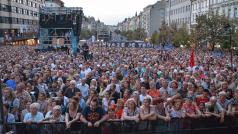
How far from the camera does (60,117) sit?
827cm

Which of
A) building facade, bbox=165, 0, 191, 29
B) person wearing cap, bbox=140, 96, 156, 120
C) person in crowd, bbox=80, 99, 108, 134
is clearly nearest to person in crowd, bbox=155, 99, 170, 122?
person wearing cap, bbox=140, 96, 156, 120

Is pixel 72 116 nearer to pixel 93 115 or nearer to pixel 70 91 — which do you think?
pixel 93 115

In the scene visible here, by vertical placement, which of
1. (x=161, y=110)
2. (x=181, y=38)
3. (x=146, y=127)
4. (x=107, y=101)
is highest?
(x=181, y=38)

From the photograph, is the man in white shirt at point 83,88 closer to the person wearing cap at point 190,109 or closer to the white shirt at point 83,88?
the white shirt at point 83,88

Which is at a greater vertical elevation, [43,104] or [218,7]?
[218,7]

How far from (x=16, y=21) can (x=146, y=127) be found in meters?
85.6

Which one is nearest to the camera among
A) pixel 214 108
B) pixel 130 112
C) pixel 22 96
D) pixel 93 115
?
pixel 93 115

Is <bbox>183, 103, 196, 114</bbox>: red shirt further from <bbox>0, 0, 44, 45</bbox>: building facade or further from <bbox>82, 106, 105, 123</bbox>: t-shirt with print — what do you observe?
<bbox>0, 0, 44, 45</bbox>: building facade

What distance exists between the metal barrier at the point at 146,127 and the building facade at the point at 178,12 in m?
68.4

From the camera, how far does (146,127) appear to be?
307 inches

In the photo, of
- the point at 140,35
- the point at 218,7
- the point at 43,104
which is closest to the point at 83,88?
the point at 43,104

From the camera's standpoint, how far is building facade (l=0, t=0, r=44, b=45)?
7725 centimetres

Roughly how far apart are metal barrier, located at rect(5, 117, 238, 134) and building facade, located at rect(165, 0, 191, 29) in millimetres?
68415

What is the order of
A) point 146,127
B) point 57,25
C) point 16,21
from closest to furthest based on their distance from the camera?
point 146,127, point 57,25, point 16,21
